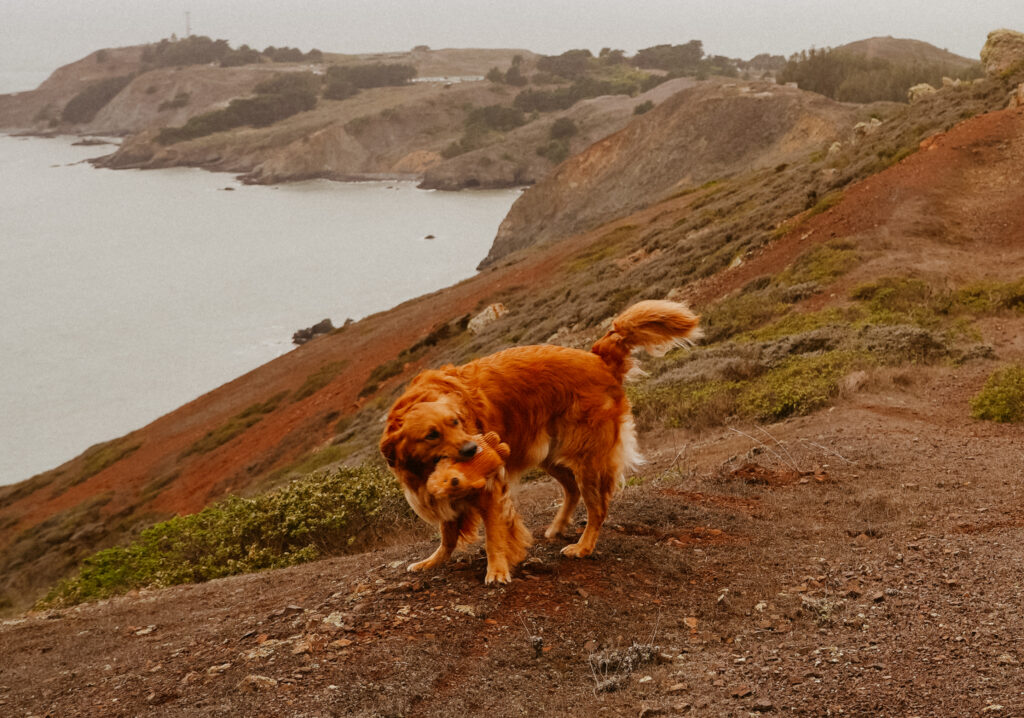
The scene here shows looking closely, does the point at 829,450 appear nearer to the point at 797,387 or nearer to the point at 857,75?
the point at 797,387

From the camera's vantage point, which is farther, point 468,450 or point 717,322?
point 717,322

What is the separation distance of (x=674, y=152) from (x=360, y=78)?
4611 inches

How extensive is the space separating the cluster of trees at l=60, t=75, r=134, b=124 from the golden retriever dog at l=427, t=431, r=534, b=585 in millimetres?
200481

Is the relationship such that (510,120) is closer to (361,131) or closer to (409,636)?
(361,131)

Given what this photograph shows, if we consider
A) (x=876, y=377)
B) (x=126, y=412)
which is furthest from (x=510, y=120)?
(x=876, y=377)

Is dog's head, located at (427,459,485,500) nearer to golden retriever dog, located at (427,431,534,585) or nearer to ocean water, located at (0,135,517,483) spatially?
golden retriever dog, located at (427,431,534,585)

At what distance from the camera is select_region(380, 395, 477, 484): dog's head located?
5965mm

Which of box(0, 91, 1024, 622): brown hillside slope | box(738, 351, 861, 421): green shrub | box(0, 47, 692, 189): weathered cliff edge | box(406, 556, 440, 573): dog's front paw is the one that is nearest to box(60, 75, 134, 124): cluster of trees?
box(0, 47, 692, 189): weathered cliff edge

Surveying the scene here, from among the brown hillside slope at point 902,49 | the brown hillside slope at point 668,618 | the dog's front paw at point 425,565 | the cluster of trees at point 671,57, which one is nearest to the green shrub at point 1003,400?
the brown hillside slope at point 668,618

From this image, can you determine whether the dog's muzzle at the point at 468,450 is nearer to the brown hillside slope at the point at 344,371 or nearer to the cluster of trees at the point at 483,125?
the brown hillside slope at the point at 344,371

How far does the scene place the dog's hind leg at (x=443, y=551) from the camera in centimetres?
713

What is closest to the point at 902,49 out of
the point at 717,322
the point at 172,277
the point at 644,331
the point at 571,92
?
the point at 571,92

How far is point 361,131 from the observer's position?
445 ft

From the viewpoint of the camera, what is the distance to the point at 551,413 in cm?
714
